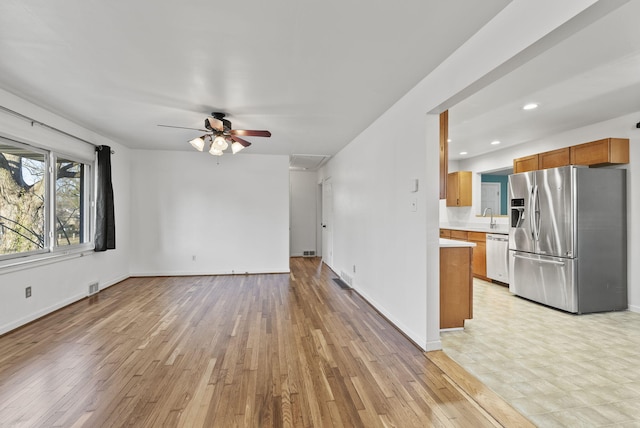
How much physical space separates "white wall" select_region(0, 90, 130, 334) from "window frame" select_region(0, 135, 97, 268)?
8cm

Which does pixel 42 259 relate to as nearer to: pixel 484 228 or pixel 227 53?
pixel 227 53

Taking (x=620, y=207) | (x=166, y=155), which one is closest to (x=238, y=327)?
(x=166, y=155)

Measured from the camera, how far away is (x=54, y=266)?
3812 mm

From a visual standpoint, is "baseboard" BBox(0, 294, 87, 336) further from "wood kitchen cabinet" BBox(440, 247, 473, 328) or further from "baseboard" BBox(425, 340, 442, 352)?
"wood kitchen cabinet" BBox(440, 247, 473, 328)

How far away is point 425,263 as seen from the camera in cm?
271

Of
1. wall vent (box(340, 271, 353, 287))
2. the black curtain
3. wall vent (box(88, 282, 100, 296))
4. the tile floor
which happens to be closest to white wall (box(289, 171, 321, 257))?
wall vent (box(340, 271, 353, 287))

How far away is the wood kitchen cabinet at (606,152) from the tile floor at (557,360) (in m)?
1.97

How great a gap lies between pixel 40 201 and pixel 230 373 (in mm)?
3445

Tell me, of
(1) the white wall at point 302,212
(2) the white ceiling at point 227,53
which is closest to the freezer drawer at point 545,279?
(2) the white ceiling at point 227,53

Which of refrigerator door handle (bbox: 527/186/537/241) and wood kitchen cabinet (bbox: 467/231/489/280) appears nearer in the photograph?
refrigerator door handle (bbox: 527/186/537/241)

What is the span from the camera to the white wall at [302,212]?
838cm

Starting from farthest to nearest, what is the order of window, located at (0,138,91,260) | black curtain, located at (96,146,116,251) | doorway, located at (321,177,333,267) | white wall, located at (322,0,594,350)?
doorway, located at (321,177,333,267) → black curtain, located at (96,146,116,251) → window, located at (0,138,91,260) → white wall, located at (322,0,594,350)

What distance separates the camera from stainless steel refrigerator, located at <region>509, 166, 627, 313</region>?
377cm

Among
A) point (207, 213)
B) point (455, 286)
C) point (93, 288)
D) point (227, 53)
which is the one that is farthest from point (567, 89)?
point (93, 288)
